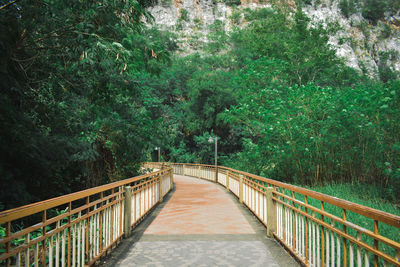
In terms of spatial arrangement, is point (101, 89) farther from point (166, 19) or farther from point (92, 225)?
point (166, 19)

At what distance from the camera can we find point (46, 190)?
31.2 ft

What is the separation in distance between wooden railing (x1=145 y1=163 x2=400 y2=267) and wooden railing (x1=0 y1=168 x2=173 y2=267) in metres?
2.99

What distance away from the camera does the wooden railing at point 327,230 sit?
2.66 m

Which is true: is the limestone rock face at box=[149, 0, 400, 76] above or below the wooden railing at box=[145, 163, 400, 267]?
above

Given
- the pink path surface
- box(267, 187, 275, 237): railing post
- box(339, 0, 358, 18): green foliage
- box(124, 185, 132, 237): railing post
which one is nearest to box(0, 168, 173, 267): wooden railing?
box(124, 185, 132, 237): railing post

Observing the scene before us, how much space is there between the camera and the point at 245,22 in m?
68.9

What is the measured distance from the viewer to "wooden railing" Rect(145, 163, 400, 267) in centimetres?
266

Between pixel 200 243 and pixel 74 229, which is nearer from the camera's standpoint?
pixel 74 229

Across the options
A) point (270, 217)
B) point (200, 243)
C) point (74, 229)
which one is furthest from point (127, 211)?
point (270, 217)

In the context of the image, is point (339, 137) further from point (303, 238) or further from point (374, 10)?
point (374, 10)

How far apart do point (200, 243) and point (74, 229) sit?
261cm

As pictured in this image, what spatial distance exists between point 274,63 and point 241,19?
4658cm

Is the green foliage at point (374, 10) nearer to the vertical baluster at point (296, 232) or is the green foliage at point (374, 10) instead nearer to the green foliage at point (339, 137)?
the green foliage at point (339, 137)

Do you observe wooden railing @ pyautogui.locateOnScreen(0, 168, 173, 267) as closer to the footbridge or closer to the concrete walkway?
the footbridge
